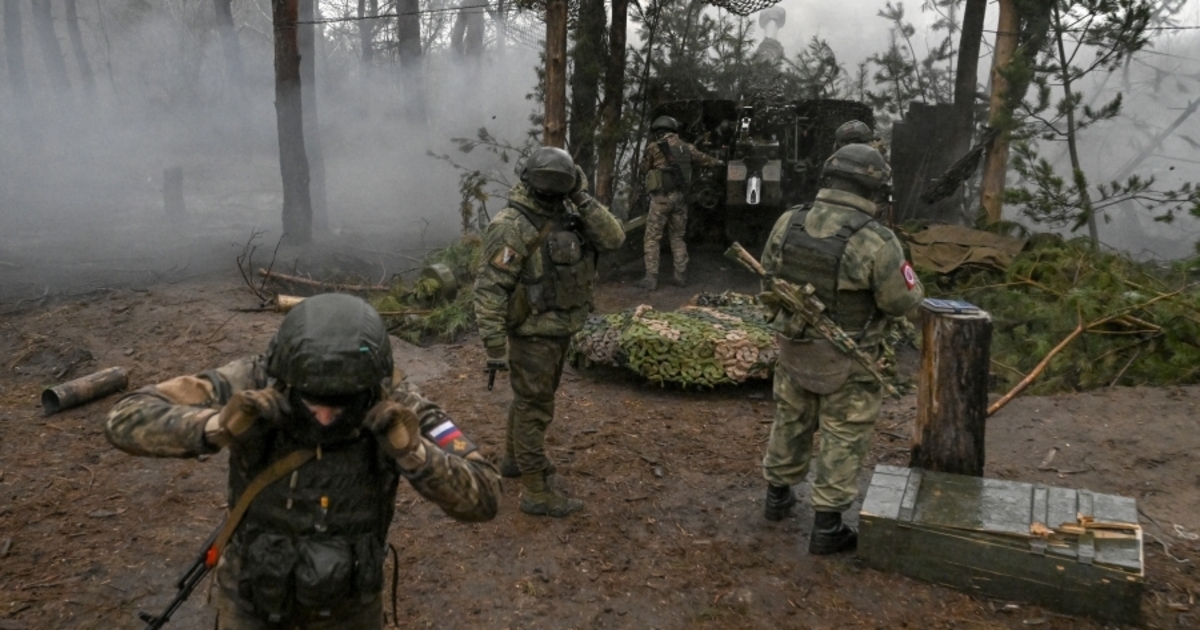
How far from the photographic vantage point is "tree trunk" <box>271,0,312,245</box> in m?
12.6

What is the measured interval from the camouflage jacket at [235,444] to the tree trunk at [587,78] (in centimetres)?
933

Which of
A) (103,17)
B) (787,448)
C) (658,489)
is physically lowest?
(658,489)

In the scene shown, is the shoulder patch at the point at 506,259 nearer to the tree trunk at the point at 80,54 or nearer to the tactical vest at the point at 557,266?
the tactical vest at the point at 557,266

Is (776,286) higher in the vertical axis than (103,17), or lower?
lower

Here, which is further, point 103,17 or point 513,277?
point 103,17

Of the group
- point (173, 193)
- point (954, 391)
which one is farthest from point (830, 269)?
point (173, 193)

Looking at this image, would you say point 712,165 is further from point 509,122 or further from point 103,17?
point 103,17

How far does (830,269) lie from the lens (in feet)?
15.2

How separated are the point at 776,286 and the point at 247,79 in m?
26.6

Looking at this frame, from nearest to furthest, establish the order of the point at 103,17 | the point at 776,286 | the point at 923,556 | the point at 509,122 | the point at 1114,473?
the point at 923,556
the point at 776,286
the point at 1114,473
the point at 509,122
the point at 103,17

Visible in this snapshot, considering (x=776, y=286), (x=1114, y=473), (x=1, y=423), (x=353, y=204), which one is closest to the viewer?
(x=776, y=286)

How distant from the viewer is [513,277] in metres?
5.03

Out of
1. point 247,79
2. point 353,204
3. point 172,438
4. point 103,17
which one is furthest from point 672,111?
point 103,17

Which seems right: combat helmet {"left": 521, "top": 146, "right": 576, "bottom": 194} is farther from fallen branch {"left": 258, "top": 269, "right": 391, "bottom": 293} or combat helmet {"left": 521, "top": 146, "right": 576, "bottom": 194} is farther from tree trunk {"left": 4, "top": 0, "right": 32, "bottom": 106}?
tree trunk {"left": 4, "top": 0, "right": 32, "bottom": 106}
